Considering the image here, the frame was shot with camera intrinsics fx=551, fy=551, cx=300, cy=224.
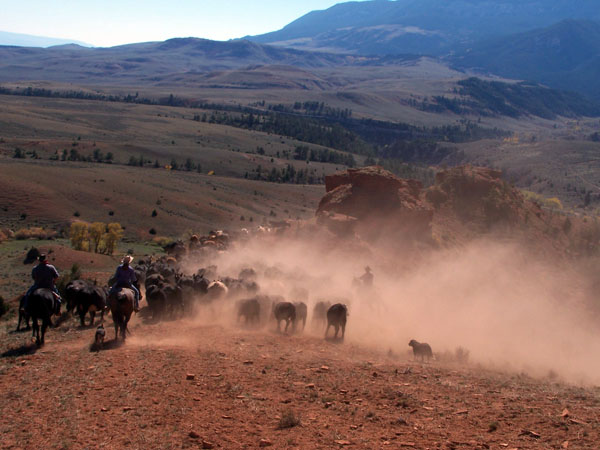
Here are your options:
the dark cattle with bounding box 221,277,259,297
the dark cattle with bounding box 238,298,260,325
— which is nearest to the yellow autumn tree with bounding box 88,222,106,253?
the dark cattle with bounding box 221,277,259,297

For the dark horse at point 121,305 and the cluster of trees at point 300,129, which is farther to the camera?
the cluster of trees at point 300,129

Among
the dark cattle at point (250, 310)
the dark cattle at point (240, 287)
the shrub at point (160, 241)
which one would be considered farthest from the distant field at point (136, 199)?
the dark cattle at point (250, 310)

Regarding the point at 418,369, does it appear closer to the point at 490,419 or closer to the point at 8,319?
the point at 490,419

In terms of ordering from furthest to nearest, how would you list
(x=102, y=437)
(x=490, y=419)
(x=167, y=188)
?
(x=167, y=188), (x=490, y=419), (x=102, y=437)

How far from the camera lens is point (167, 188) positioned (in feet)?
253

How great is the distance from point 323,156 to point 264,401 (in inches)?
4698

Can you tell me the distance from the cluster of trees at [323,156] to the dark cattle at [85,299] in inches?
4219

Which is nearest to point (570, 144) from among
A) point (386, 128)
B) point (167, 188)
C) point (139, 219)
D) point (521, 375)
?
point (386, 128)

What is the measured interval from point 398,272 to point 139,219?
42.0 meters

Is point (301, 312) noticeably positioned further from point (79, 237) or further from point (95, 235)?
point (79, 237)

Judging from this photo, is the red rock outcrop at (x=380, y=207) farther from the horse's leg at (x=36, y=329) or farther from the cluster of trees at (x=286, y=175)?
the cluster of trees at (x=286, y=175)

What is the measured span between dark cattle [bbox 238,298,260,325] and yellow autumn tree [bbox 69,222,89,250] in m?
29.9

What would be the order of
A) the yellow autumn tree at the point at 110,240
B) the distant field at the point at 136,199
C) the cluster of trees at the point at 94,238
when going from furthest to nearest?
the distant field at the point at 136,199 → the yellow autumn tree at the point at 110,240 → the cluster of trees at the point at 94,238

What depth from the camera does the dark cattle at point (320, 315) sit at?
58.1ft
